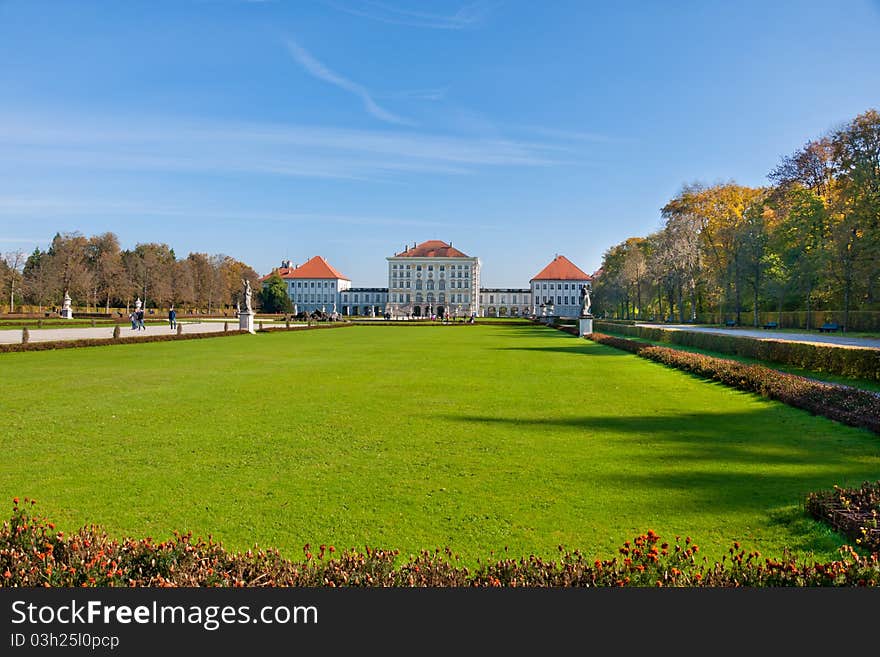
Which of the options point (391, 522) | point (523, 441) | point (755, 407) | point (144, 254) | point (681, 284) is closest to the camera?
point (391, 522)

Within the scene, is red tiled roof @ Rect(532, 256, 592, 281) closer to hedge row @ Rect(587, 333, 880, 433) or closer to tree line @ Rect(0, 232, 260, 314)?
tree line @ Rect(0, 232, 260, 314)

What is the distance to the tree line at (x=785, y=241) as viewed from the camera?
2659 cm

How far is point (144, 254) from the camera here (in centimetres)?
7369

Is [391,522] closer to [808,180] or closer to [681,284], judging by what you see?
[808,180]

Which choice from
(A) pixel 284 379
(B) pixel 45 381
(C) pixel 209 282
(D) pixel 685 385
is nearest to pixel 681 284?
(D) pixel 685 385

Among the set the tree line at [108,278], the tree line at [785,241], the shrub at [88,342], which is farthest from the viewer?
the tree line at [108,278]

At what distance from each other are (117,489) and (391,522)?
2251 mm

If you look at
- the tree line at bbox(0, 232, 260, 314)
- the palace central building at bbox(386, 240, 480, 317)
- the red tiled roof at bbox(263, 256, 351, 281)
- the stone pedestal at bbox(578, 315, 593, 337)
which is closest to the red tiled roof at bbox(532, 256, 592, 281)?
the palace central building at bbox(386, 240, 480, 317)

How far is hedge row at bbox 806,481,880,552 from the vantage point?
3.48 m

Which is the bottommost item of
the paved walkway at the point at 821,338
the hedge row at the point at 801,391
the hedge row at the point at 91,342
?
the hedge row at the point at 91,342

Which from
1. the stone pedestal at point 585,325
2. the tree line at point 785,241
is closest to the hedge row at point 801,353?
the tree line at point 785,241

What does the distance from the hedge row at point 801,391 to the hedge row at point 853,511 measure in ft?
11.4

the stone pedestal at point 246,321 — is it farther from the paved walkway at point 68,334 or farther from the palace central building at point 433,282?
the palace central building at point 433,282

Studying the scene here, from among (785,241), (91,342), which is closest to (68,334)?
(91,342)
